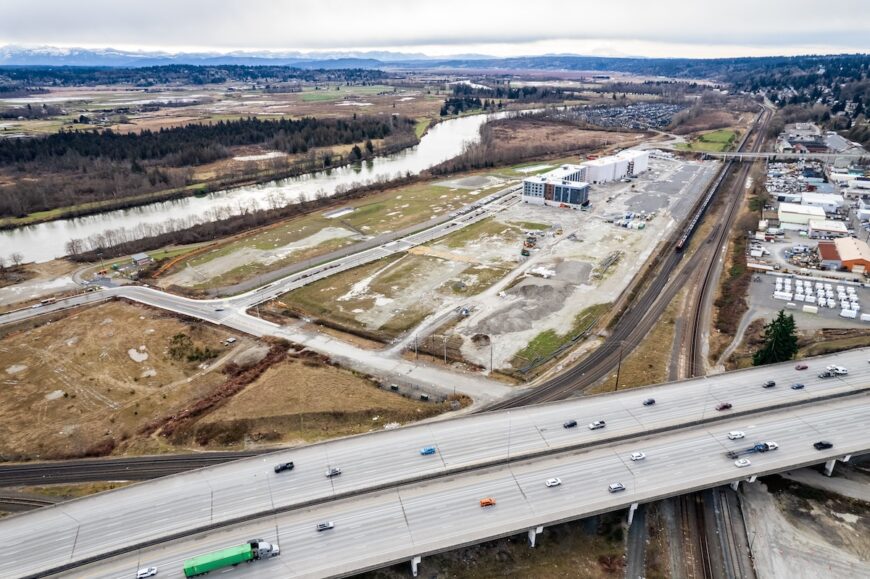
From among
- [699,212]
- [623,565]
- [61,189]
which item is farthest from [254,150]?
[623,565]

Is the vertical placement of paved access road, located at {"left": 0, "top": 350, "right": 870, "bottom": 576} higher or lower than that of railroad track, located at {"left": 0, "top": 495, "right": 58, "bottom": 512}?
higher

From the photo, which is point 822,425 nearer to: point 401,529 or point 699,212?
point 401,529

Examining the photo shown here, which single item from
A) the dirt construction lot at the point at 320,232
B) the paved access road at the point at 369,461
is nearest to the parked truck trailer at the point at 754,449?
the paved access road at the point at 369,461

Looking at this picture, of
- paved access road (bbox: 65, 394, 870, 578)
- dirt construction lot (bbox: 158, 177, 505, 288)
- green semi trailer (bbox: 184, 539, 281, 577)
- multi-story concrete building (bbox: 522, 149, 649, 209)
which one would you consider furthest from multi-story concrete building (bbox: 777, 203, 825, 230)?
green semi trailer (bbox: 184, 539, 281, 577)

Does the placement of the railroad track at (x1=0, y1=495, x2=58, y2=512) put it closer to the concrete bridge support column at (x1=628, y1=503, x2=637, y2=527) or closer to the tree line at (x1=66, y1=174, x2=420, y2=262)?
the concrete bridge support column at (x1=628, y1=503, x2=637, y2=527)

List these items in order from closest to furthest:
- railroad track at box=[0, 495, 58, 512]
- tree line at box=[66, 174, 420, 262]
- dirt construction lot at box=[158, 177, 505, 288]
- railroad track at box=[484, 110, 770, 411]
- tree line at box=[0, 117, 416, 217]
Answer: railroad track at box=[0, 495, 58, 512] → railroad track at box=[484, 110, 770, 411] → dirt construction lot at box=[158, 177, 505, 288] → tree line at box=[66, 174, 420, 262] → tree line at box=[0, 117, 416, 217]

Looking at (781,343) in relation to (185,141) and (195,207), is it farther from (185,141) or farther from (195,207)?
(185,141)

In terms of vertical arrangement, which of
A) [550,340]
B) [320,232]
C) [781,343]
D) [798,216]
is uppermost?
[798,216]

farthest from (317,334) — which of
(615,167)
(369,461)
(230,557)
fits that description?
(615,167)
